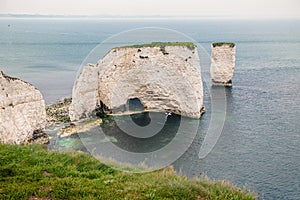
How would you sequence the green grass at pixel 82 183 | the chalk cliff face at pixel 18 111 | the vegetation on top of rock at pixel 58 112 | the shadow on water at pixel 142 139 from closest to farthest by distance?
the green grass at pixel 82 183 → the chalk cliff face at pixel 18 111 → the shadow on water at pixel 142 139 → the vegetation on top of rock at pixel 58 112

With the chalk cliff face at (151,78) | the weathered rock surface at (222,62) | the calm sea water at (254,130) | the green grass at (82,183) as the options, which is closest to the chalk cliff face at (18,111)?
the calm sea water at (254,130)

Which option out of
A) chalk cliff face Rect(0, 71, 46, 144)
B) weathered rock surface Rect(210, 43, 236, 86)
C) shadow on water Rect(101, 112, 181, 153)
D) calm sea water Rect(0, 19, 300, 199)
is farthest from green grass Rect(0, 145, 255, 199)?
weathered rock surface Rect(210, 43, 236, 86)

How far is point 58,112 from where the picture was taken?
131ft

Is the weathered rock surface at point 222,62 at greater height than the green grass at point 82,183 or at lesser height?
greater

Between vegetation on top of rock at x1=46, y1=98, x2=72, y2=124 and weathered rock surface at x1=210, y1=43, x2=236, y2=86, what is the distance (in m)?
24.3

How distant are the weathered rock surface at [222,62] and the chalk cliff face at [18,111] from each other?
1308 inches

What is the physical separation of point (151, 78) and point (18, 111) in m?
16.7

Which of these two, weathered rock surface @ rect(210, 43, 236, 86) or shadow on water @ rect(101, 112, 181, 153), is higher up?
weathered rock surface @ rect(210, 43, 236, 86)

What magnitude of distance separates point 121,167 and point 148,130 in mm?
20848

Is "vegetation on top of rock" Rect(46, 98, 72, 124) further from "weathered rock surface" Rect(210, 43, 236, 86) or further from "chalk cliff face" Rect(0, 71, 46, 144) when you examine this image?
"weathered rock surface" Rect(210, 43, 236, 86)

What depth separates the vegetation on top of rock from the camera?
121 feet

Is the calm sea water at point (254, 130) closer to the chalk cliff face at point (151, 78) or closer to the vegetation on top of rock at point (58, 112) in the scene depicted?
the chalk cliff face at point (151, 78)

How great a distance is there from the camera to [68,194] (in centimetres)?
909

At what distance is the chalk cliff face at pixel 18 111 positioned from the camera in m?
24.8
